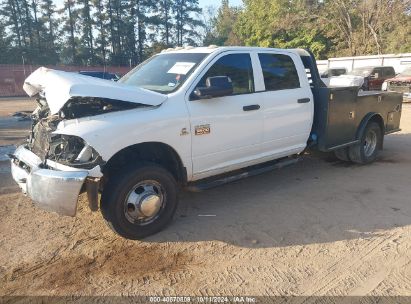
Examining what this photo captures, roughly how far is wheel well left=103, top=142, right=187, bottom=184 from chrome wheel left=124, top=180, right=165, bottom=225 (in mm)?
282

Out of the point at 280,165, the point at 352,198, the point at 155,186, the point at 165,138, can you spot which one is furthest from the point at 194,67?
the point at 352,198

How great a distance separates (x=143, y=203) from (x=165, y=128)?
0.80 meters

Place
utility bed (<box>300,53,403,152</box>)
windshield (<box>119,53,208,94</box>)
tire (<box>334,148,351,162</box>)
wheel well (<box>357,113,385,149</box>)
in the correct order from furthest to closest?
tire (<box>334,148,351,162</box>) < wheel well (<box>357,113,385,149</box>) < utility bed (<box>300,53,403,152</box>) < windshield (<box>119,53,208,94</box>)

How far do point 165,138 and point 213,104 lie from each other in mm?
746

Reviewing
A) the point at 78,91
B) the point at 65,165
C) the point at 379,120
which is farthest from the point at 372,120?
the point at 65,165

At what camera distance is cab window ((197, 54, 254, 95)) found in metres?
4.61

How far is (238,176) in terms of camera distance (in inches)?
189

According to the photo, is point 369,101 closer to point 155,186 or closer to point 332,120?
point 332,120

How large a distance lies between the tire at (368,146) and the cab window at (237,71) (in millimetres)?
2718

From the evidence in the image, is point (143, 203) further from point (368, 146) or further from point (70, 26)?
point (70, 26)

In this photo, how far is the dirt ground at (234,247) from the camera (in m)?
3.25

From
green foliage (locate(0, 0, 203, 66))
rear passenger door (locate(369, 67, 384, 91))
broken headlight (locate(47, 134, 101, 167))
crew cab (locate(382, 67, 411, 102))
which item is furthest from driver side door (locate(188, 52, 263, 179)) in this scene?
green foliage (locate(0, 0, 203, 66))

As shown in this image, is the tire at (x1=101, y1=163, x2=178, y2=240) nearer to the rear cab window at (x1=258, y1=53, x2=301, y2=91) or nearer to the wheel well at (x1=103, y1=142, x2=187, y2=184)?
the wheel well at (x1=103, y1=142, x2=187, y2=184)

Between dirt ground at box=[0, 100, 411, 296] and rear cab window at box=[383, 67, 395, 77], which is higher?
rear cab window at box=[383, 67, 395, 77]
